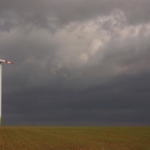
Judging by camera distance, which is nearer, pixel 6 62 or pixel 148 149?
pixel 148 149

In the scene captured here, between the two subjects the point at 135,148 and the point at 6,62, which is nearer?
the point at 135,148

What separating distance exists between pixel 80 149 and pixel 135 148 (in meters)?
7.54

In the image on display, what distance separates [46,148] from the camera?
51.9 meters

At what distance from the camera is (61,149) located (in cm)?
5050

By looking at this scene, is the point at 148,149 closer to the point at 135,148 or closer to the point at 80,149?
the point at 135,148

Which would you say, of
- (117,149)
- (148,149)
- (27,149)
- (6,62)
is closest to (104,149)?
(117,149)

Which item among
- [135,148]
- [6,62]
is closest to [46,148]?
[135,148]

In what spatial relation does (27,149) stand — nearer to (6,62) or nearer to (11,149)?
(11,149)

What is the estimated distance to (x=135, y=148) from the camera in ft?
167

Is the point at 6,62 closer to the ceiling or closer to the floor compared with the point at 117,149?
closer to the ceiling

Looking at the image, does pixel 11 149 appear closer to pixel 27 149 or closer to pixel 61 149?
pixel 27 149

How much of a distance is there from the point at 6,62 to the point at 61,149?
28.5m

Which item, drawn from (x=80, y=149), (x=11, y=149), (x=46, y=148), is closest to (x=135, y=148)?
(x=80, y=149)

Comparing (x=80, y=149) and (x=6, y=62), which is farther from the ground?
(x=6, y=62)
